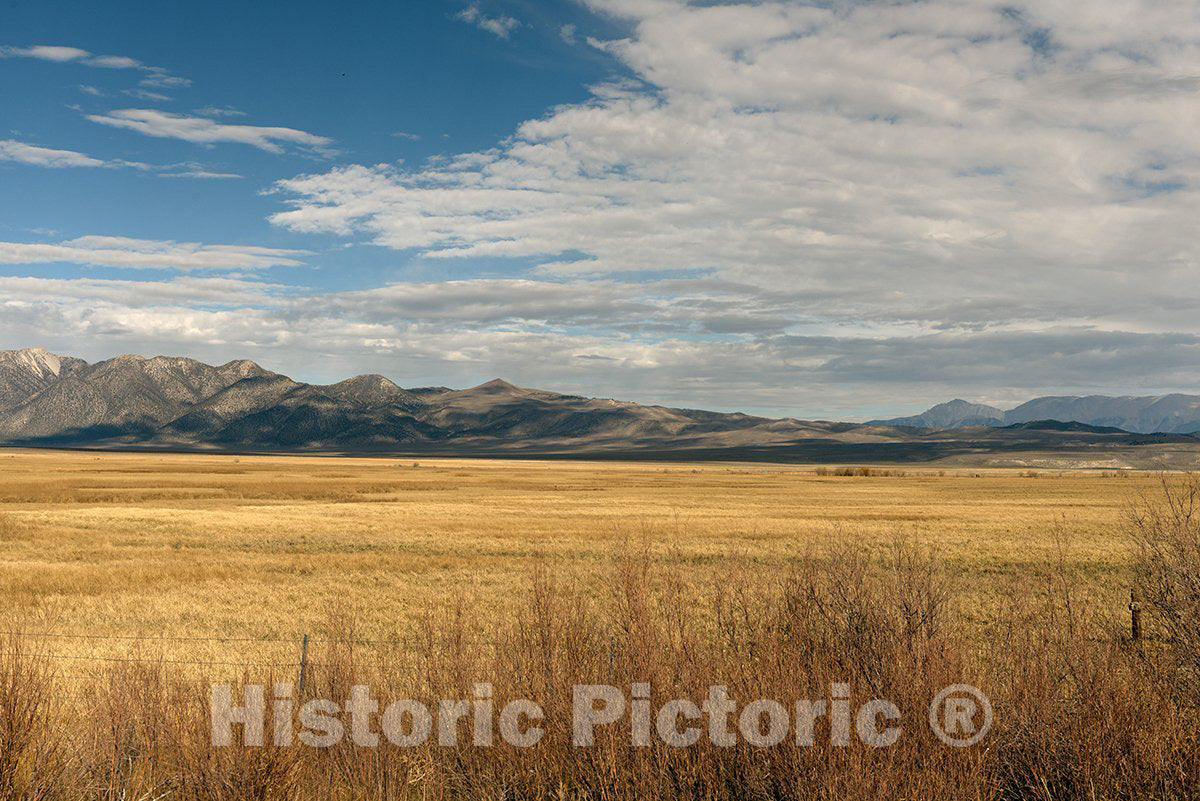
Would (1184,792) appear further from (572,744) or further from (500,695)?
(500,695)

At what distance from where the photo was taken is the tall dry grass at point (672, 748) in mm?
6957

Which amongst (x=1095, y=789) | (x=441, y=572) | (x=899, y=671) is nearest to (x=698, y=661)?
(x=899, y=671)

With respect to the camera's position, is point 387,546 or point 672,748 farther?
point 387,546

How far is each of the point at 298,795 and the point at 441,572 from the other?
25.2 metres

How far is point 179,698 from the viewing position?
8.16m

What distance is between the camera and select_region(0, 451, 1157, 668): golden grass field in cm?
2294

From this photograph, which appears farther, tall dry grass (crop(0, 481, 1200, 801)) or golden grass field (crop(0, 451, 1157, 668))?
golden grass field (crop(0, 451, 1157, 668))

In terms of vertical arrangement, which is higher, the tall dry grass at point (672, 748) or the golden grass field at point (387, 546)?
the tall dry grass at point (672, 748)

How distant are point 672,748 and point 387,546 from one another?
36139 mm

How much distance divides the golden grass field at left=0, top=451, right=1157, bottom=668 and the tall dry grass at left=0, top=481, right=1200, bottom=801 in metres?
0.97

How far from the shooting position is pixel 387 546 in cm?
4153

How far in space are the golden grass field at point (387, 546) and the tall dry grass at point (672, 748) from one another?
0.97 meters

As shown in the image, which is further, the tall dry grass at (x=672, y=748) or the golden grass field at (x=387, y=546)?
the golden grass field at (x=387, y=546)

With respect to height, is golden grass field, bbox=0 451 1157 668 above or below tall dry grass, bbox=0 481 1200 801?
below
